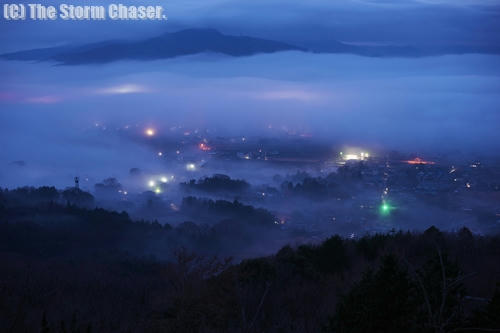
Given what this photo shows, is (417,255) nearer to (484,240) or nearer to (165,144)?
(484,240)

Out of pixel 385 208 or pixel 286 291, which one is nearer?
pixel 286 291

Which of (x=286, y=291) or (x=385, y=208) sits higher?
(x=286, y=291)

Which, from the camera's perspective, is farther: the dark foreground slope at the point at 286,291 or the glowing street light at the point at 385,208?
the glowing street light at the point at 385,208

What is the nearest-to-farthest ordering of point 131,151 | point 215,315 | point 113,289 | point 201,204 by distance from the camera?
point 215,315 → point 113,289 → point 201,204 → point 131,151

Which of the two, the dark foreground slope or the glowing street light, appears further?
the glowing street light

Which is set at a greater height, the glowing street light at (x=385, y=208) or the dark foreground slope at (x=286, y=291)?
the dark foreground slope at (x=286, y=291)

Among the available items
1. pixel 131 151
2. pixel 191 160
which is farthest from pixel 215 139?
pixel 131 151

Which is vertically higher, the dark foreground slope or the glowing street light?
the dark foreground slope

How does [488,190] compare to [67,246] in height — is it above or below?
above
